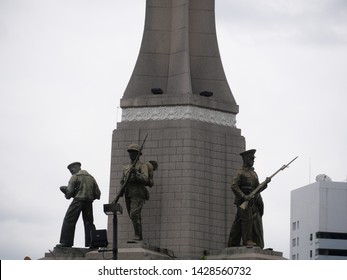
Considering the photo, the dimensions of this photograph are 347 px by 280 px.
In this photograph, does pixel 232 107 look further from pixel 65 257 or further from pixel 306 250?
pixel 306 250

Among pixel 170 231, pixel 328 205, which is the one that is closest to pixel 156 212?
pixel 170 231

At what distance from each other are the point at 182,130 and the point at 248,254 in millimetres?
5333

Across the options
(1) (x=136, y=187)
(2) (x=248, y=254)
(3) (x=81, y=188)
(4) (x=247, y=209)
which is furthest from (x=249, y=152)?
(3) (x=81, y=188)

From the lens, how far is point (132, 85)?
40.7 meters

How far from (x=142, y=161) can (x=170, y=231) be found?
2.32 m

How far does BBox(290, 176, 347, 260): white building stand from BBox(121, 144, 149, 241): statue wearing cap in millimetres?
74582

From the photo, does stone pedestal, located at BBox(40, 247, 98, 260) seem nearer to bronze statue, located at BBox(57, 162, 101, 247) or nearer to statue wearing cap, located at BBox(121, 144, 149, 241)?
bronze statue, located at BBox(57, 162, 101, 247)

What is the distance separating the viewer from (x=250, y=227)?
3691 cm

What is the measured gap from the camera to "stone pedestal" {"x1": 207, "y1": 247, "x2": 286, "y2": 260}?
3569 centimetres

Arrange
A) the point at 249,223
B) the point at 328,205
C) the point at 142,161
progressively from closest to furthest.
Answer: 1. the point at 249,223
2. the point at 142,161
3. the point at 328,205

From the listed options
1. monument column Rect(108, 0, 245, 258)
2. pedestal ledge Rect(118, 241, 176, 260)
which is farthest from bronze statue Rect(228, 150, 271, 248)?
pedestal ledge Rect(118, 241, 176, 260)

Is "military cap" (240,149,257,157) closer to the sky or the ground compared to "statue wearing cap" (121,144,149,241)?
A: closer to the sky

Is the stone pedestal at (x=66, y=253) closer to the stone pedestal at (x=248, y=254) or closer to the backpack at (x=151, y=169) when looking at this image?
the backpack at (x=151, y=169)

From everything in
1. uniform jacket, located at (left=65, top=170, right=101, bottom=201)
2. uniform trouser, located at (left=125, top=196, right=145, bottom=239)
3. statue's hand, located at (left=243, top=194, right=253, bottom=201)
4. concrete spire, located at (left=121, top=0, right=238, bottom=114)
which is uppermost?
concrete spire, located at (left=121, top=0, right=238, bottom=114)
